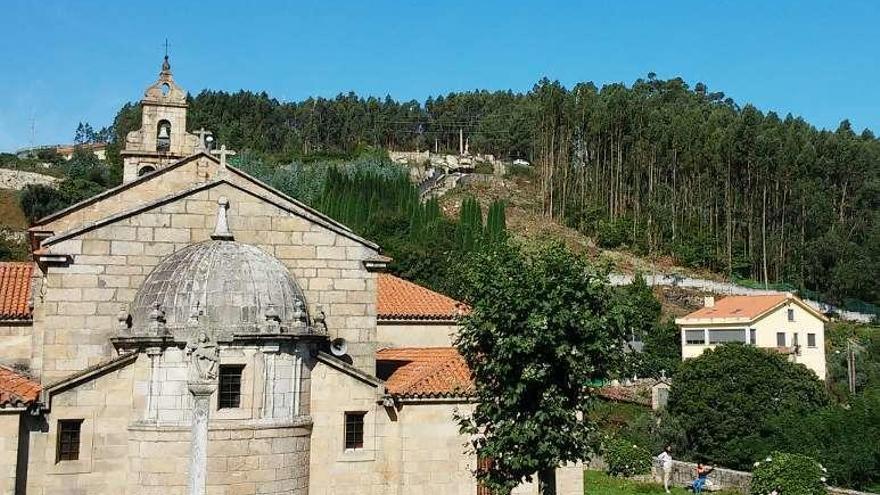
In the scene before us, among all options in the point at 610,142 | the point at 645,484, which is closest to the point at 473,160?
the point at 610,142

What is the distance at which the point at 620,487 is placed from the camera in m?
29.7

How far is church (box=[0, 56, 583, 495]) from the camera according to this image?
17.0 meters

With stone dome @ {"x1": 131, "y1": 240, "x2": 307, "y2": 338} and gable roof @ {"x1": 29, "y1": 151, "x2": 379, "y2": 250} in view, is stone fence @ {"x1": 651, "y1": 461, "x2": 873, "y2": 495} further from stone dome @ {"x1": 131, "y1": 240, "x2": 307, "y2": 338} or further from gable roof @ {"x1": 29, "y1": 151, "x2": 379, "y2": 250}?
stone dome @ {"x1": 131, "y1": 240, "x2": 307, "y2": 338}

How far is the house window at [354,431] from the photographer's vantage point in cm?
1959

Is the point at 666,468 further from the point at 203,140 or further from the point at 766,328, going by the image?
the point at 766,328

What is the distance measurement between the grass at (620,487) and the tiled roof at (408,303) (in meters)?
7.78

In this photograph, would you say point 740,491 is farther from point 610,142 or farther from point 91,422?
point 610,142

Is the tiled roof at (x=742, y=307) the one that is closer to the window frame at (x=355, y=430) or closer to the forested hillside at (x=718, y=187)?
the forested hillside at (x=718, y=187)

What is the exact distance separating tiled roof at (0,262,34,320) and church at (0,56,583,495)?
0.09 m

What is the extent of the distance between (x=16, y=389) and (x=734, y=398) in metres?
34.1

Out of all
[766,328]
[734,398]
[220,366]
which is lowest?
[734,398]

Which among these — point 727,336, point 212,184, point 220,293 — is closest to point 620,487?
point 220,293

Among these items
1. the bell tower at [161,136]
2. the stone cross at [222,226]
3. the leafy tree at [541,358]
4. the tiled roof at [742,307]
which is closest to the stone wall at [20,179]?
the tiled roof at [742,307]

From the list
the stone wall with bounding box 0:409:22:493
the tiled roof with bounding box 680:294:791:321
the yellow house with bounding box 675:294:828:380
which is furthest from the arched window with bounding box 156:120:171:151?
the tiled roof with bounding box 680:294:791:321
